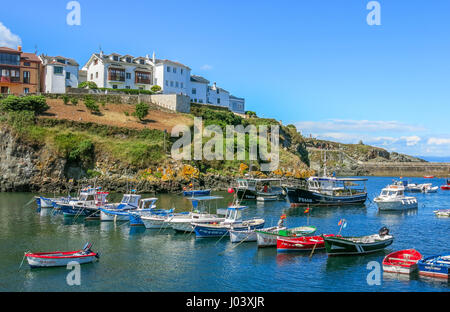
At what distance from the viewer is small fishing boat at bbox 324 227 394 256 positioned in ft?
Answer: 105

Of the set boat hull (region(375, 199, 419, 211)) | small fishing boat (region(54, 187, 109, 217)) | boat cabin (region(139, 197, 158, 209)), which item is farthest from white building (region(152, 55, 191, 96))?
boat hull (region(375, 199, 419, 211))

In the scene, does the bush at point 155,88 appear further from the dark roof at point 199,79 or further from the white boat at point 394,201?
the white boat at point 394,201

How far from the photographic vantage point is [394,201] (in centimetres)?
5819

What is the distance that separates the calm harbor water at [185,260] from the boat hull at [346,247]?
55cm

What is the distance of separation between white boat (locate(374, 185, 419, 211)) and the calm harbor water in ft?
28.9

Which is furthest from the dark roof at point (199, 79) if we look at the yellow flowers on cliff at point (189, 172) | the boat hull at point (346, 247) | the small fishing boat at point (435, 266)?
the small fishing boat at point (435, 266)

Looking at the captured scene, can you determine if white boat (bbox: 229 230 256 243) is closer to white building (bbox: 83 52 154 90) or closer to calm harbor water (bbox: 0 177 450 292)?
calm harbor water (bbox: 0 177 450 292)

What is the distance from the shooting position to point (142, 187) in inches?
2800

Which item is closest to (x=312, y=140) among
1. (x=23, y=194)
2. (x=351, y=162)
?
(x=351, y=162)

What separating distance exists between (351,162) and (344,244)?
434 ft

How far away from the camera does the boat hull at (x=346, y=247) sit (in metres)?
31.8

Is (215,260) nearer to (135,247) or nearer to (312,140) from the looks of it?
(135,247)

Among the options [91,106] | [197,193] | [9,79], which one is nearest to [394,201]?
[197,193]
